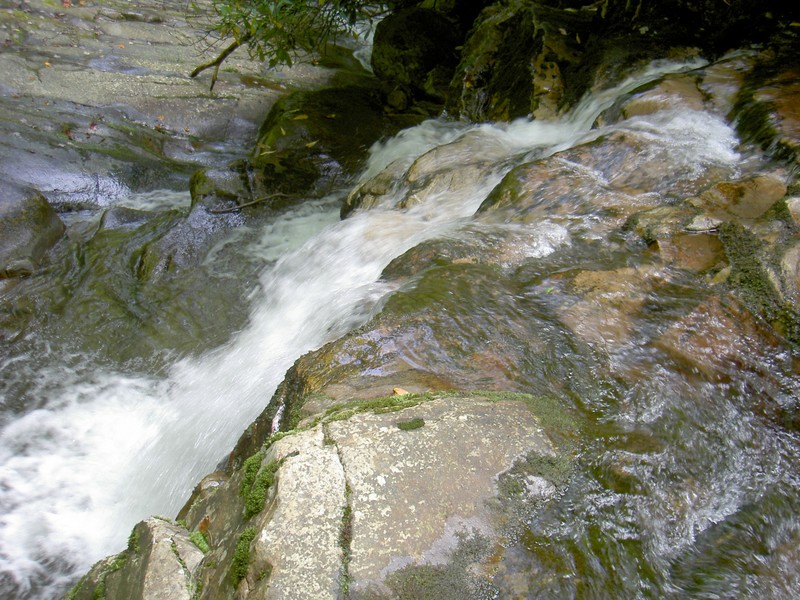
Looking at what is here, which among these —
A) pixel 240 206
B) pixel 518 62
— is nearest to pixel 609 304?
pixel 240 206

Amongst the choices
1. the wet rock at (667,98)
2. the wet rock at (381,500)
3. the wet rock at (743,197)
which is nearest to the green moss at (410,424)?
the wet rock at (381,500)

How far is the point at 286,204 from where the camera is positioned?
6949 millimetres

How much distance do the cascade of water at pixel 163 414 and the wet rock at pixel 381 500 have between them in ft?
3.75

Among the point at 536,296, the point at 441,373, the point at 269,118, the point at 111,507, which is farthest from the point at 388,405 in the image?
the point at 269,118

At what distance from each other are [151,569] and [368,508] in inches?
28.9

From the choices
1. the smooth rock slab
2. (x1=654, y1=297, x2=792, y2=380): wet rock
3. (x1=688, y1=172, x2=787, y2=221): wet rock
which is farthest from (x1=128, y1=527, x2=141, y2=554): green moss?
(x1=688, y1=172, x2=787, y2=221): wet rock

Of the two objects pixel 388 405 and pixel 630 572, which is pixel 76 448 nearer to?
pixel 388 405

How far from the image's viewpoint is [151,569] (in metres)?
1.91

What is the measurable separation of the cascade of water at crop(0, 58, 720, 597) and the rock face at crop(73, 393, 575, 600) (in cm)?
113

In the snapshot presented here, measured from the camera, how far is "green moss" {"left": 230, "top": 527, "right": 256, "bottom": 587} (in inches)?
65.9

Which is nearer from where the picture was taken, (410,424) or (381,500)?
(381,500)

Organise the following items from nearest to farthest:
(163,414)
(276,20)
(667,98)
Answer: (163,414)
(667,98)
(276,20)

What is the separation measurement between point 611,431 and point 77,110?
8123 mm

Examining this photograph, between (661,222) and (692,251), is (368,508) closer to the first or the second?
(692,251)
